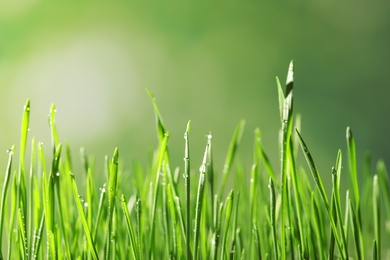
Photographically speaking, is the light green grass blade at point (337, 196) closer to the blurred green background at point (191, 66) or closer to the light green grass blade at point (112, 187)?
the light green grass blade at point (112, 187)

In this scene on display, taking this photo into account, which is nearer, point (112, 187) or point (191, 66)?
point (112, 187)

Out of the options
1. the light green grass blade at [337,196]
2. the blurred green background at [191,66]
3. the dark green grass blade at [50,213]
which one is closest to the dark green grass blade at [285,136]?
the light green grass blade at [337,196]

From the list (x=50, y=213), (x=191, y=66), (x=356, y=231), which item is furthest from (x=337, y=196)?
(x=191, y=66)

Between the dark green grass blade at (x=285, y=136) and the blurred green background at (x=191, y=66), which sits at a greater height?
the blurred green background at (x=191, y=66)

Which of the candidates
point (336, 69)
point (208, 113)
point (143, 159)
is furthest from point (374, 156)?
point (143, 159)

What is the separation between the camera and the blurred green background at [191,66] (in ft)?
11.6

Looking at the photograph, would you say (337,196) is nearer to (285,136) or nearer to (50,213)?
(285,136)

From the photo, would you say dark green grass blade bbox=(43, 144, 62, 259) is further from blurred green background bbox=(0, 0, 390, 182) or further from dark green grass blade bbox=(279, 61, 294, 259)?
blurred green background bbox=(0, 0, 390, 182)

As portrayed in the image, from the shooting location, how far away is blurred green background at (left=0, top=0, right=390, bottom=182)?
3.52 meters

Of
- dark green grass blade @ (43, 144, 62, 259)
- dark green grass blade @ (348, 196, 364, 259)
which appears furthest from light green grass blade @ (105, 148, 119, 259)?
dark green grass blade @ (348, 196, 364, 259)

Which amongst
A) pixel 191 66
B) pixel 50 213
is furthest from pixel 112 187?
pixel 191 66

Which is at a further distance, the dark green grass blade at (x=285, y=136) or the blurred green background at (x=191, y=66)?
the blurred green background at (x=191, y=66)

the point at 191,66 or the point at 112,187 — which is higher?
the point at 191,66

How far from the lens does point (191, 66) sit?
377 centimetres
